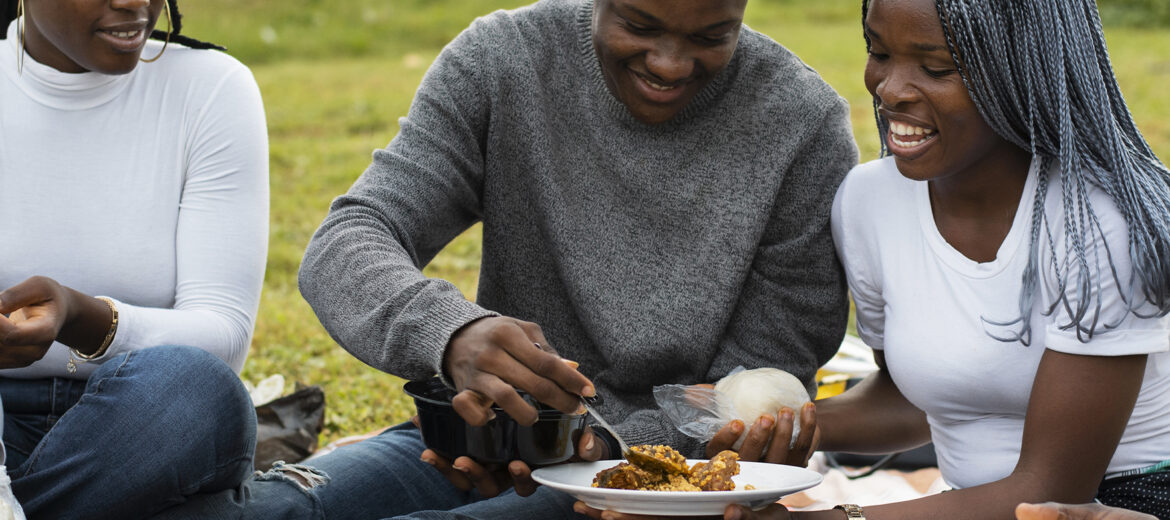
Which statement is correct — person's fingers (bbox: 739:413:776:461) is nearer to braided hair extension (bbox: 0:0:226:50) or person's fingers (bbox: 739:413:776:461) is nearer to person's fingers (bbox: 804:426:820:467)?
person's fingers (bbox: 804:426:820:467)

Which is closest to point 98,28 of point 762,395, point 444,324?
point 444,324

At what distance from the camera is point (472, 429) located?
2225 mm

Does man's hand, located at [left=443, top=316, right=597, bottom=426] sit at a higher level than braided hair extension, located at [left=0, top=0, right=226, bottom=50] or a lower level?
lower

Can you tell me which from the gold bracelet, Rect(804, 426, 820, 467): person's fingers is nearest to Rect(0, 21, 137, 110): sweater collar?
the gold bracelet

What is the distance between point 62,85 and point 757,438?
175 centimetres

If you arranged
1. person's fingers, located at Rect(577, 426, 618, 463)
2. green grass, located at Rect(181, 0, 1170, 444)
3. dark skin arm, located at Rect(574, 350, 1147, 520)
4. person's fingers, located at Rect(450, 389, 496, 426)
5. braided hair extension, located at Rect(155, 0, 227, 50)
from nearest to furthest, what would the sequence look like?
1. person's fingers, located at Rect(450, 389, 496, 426)
2. dark skin arm, located at Rect(574, 350, 1147, 520)
3. person's fingers, located at Rect(577, 426, 618, 463)
4. braided hair extension, located at Rect(155, 0, 227, 50)
5. green grass, located at Rect(181, 0, 1170, 444)

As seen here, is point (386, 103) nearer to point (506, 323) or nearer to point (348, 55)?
point (348, 55)

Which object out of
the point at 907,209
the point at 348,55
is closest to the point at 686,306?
the point at 907,209

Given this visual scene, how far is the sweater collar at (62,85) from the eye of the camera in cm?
280

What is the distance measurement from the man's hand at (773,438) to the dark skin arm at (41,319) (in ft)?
4.21

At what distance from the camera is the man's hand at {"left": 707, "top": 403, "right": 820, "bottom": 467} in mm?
2402

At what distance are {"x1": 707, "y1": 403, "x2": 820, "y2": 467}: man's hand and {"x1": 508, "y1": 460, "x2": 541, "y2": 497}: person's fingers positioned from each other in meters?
0.39

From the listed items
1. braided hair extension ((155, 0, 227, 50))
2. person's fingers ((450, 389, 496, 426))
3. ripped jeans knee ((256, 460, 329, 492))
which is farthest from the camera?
braided hair extension ((155, 0, 227, 50))

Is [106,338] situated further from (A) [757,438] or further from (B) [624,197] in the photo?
(A) [757,438]
